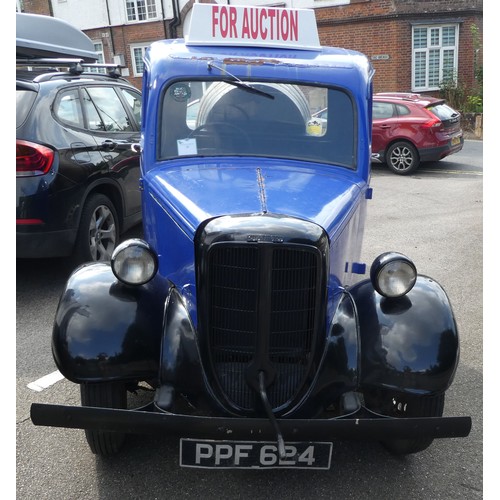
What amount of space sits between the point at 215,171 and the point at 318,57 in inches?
51.6

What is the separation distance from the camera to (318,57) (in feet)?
13.1

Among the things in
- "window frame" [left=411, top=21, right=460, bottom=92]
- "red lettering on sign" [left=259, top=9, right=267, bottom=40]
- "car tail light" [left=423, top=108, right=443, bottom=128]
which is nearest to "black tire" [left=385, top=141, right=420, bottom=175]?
"car tail light" [left=423, top=108, right=443, bottom=128]

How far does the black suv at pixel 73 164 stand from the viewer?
4824 mm

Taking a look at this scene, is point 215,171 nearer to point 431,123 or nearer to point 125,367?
point 125,367

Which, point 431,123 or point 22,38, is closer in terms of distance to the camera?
point 22,38

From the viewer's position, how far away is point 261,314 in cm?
251

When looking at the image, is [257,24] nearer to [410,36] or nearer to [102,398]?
[102,398]

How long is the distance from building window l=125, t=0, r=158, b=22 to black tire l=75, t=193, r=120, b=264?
68.6ft

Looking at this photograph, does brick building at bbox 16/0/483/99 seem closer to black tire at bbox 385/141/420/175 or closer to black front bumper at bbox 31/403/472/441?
black tire at bbox 385/141/420/175

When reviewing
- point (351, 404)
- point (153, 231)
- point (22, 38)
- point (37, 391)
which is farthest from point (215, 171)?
point (22, 38)

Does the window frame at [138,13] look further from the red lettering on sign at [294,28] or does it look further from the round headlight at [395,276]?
the round headlight at [395,276]

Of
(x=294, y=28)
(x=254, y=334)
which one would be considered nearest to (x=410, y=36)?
(x=294, y=28)

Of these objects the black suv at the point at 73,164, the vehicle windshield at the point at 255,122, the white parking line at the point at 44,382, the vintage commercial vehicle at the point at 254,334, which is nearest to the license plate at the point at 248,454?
the vintage commercial vehicle at the point at 254,334

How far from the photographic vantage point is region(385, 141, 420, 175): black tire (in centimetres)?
1235
